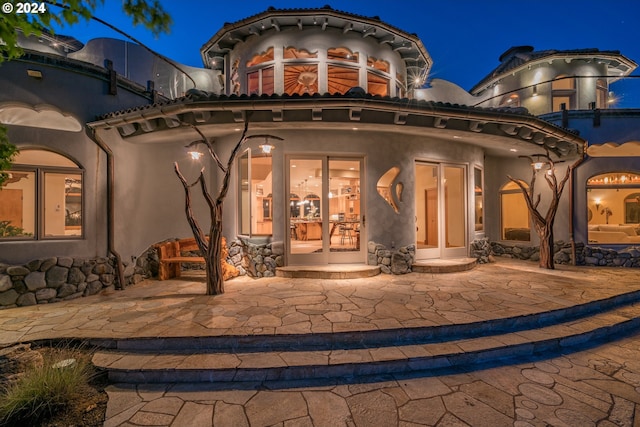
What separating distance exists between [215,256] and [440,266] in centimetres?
540

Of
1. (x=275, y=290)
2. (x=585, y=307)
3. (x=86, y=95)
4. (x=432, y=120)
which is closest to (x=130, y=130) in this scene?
(x=86, y=95)

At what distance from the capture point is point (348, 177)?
314 inches

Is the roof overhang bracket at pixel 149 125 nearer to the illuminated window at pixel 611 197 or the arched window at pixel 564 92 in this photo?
the illuminated window at pixel 611 197

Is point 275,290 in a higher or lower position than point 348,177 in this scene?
lower

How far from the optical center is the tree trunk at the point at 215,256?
18.5 ft

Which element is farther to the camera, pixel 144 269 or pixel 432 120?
pixel 144 269

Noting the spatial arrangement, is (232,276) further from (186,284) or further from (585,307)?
(585,307)

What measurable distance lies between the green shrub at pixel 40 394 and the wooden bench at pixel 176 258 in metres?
3.94

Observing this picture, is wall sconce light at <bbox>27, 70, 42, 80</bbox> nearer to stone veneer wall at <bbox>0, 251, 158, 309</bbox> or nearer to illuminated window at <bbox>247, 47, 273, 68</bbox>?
stone veneer wall at <bbox>0, 251, 158, 309</bbox>

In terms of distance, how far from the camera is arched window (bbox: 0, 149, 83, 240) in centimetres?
572

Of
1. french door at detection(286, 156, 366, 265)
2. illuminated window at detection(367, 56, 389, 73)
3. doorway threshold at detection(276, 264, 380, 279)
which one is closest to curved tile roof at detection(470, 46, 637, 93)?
illuminated window at detection(367, 56, 389, 73)

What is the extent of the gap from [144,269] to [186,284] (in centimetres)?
154

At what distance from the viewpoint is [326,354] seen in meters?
3.54

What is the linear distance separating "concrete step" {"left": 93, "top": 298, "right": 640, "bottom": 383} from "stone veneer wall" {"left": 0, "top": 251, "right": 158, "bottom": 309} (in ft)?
10.5
